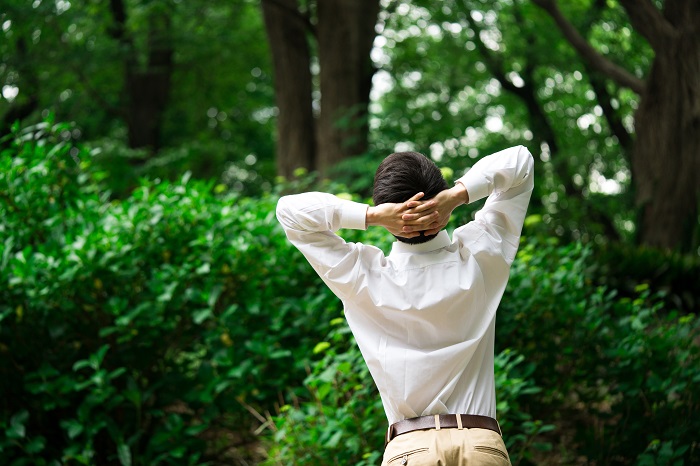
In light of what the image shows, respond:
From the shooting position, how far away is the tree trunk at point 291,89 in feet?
34.7

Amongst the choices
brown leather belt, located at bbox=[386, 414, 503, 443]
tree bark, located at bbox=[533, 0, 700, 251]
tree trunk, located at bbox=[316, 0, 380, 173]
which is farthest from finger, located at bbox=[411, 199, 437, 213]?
tree trunk, located at bbox=[316, 0, 380, 173]

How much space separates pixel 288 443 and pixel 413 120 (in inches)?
255

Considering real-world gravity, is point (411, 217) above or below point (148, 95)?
above

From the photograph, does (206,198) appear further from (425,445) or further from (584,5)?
(584,5)

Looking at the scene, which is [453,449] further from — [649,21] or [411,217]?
[649,21]

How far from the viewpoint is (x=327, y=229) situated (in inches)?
105

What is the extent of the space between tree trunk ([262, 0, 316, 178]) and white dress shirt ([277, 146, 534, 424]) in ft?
26.2

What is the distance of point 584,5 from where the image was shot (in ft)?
51.0

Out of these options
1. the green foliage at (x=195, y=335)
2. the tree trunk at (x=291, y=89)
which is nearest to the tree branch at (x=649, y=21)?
the green foliage at (x=195, y=335)

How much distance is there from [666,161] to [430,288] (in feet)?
28.7

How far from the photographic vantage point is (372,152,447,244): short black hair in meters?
2.54

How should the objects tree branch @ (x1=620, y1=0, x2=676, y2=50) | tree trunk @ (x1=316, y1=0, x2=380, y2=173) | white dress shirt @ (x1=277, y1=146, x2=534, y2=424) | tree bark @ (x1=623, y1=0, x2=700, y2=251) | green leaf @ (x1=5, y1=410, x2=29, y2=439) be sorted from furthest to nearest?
1. tree trunk @ (x1=316, y1=0, x2=380, y2=173)
2. tree bark @ (x1=623, y1=0, x2=700, y2=251)
3. tree branch @ (x1=620, y1=0, x2=676, y2=50)
4. green leaf @ (x1=5, y1=410, x2=29, y2=439)
5. white dress shirt @ (x1=277, y1=146, x2=534, y2=424)

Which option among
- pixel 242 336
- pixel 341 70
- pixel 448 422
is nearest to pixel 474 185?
pixel 448 422

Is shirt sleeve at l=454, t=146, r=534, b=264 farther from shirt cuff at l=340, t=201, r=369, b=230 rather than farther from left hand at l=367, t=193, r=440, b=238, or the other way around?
shirt cuff at l=340, t=201, r=369, b=230
